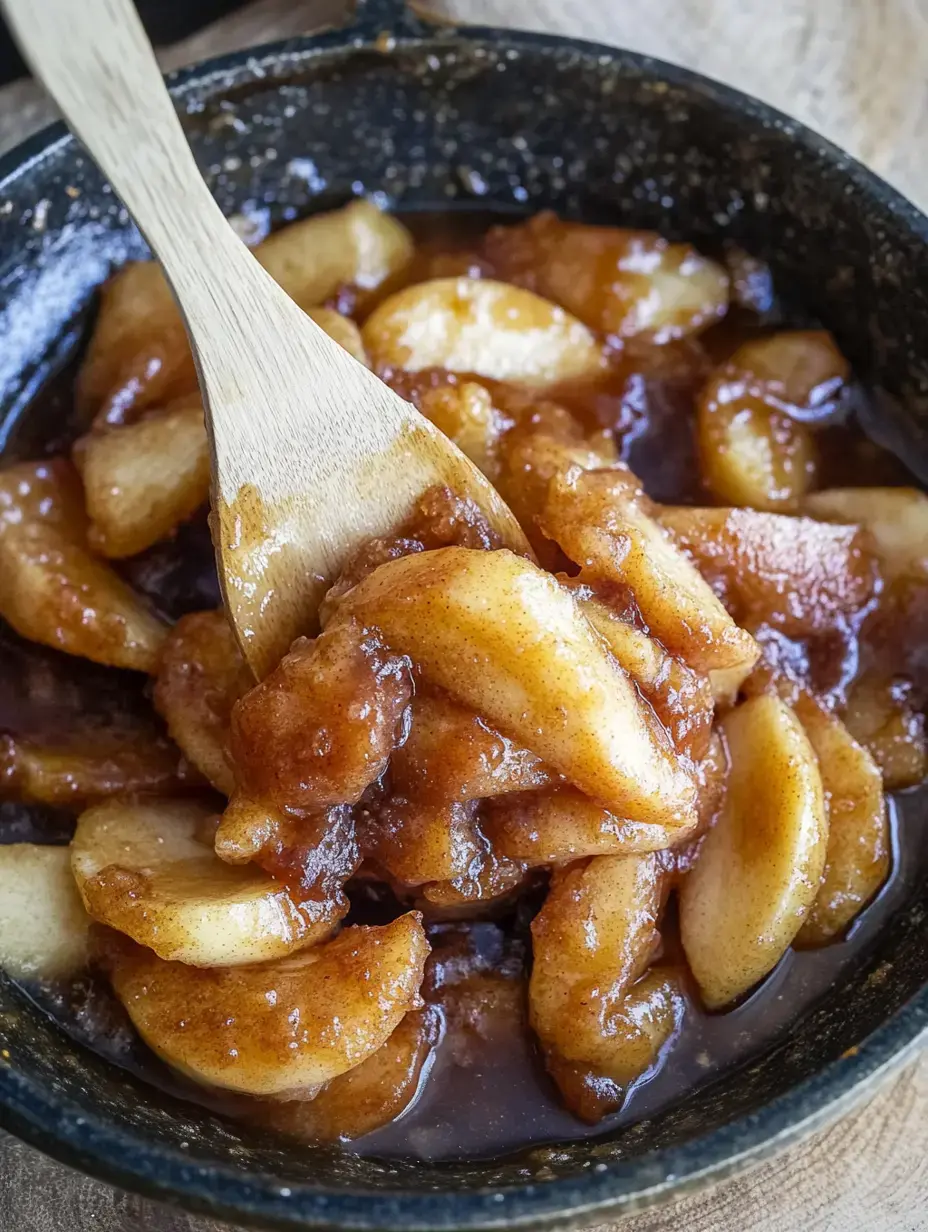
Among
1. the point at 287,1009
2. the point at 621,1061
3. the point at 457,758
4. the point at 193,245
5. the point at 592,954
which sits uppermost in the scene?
the point at 193,245

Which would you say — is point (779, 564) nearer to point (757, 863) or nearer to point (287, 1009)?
point (757, 863)

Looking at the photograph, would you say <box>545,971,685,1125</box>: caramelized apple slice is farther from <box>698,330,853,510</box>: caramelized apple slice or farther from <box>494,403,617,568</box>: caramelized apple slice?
<box>698,330,853,510</box>: caramelized apple slice

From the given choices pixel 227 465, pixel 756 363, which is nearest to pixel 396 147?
pixel 756 363

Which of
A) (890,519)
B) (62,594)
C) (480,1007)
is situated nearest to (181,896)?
(480,1007)

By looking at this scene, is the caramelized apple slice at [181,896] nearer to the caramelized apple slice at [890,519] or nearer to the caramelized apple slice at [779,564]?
the caramelized apple slice at [779,564]

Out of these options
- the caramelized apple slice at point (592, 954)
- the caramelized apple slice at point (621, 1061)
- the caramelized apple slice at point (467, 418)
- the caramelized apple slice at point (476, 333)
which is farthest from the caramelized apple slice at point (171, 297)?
the caramelized apple slice at point (621, 1061)

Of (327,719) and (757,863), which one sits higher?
(327,719)

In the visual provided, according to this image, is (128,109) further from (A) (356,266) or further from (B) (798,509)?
(B) (798,509)

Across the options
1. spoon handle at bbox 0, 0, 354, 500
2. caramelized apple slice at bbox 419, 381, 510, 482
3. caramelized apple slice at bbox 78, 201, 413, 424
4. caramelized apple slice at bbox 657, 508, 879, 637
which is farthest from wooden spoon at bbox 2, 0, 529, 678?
caramelized apple slice at bbox 78, 201, 413, 424
